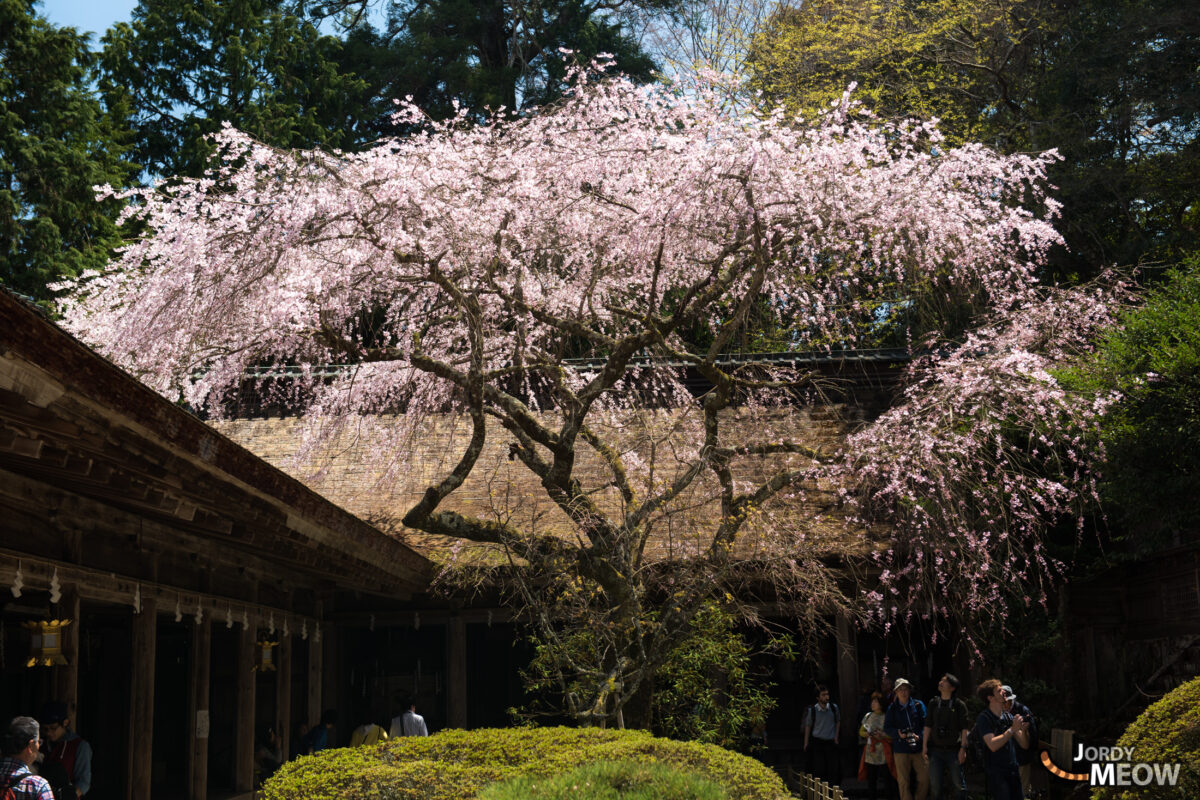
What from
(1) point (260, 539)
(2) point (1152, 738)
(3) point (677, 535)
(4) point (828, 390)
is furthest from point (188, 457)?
(4) point (828, 390)

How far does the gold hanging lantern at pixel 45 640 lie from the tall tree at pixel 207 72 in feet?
56.2

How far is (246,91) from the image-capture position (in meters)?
A: 22.0

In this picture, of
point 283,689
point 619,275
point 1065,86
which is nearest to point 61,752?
point 283,689

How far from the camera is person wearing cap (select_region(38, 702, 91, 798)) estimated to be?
19.6 ft

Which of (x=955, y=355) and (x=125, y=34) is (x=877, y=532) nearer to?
(x=955, y=355)

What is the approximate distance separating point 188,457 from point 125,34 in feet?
68.5

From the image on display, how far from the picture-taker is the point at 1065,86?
1697 cm

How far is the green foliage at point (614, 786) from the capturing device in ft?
13.4

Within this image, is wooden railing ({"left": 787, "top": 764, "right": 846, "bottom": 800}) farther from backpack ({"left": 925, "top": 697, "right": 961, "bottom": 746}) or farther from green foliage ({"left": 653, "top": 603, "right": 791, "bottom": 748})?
backpack ({"left": 925, "top": 697, "right": 961, "bottom": 746})

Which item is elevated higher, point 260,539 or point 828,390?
point 828,390

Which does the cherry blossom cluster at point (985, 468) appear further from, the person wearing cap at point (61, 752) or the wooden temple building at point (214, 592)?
the person wearing cap at point (61, 752)

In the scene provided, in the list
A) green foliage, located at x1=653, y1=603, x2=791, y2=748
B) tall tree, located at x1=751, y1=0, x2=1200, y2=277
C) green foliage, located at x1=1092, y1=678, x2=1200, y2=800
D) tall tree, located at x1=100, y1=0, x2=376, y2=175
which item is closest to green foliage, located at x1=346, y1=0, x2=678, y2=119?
tall tree, located at x1=100, y1=0, x2=376, y2=175

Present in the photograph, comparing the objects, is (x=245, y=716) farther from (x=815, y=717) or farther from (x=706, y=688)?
(x=815, y=717)

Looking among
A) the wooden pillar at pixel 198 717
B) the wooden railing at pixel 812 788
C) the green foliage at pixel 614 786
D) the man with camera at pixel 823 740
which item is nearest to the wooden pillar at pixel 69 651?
the wooden pillar at pixel 198 717
